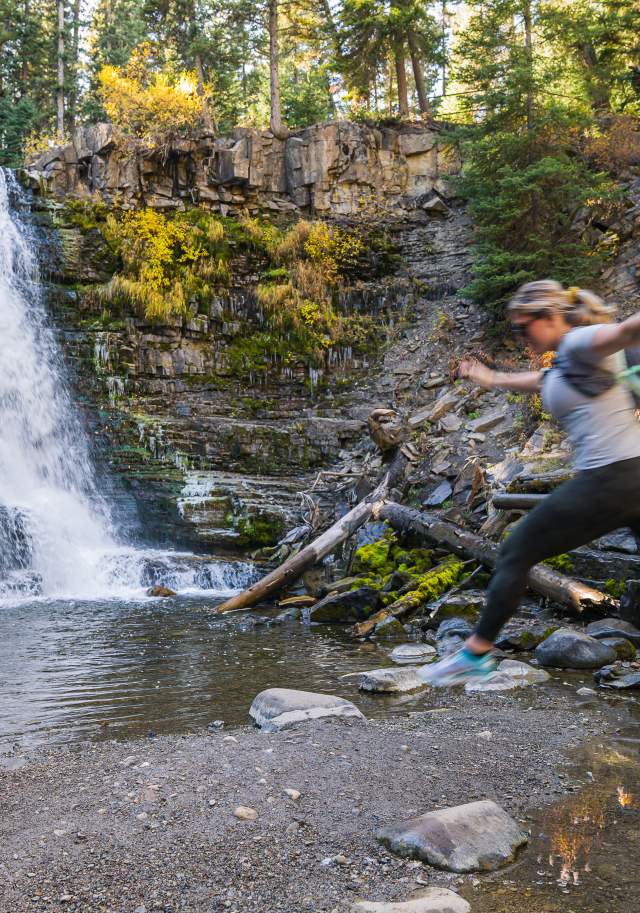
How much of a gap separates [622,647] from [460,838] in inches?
182

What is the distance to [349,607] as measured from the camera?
10297mm

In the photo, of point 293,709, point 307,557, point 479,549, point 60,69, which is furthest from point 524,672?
point 60,69

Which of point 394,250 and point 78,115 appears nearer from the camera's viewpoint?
point 394,250

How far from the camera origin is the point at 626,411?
292cm

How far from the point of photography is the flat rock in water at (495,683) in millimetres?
6305

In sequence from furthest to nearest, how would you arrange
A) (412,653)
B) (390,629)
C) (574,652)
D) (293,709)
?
(390,629)
(412,653)
(574,652)
(293,709)

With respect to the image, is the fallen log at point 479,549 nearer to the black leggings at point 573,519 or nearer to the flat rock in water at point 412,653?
the flat rock in water at point 412,653

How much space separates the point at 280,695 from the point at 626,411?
4.00m

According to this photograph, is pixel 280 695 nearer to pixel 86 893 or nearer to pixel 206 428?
pixel 86 893

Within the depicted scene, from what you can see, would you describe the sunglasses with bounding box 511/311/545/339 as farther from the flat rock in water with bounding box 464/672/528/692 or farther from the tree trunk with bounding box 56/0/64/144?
the tree trunk with bounding box 56/0/64/144

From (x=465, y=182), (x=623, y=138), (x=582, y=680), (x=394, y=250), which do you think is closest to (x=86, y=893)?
(x=582, y=680)

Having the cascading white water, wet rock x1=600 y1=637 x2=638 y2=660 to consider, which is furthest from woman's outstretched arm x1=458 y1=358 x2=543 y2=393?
the cascading white water

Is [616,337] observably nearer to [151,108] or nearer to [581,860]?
[581,860]

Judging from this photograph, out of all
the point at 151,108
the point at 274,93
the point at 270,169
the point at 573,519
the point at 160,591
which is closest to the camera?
the point at 573,519
